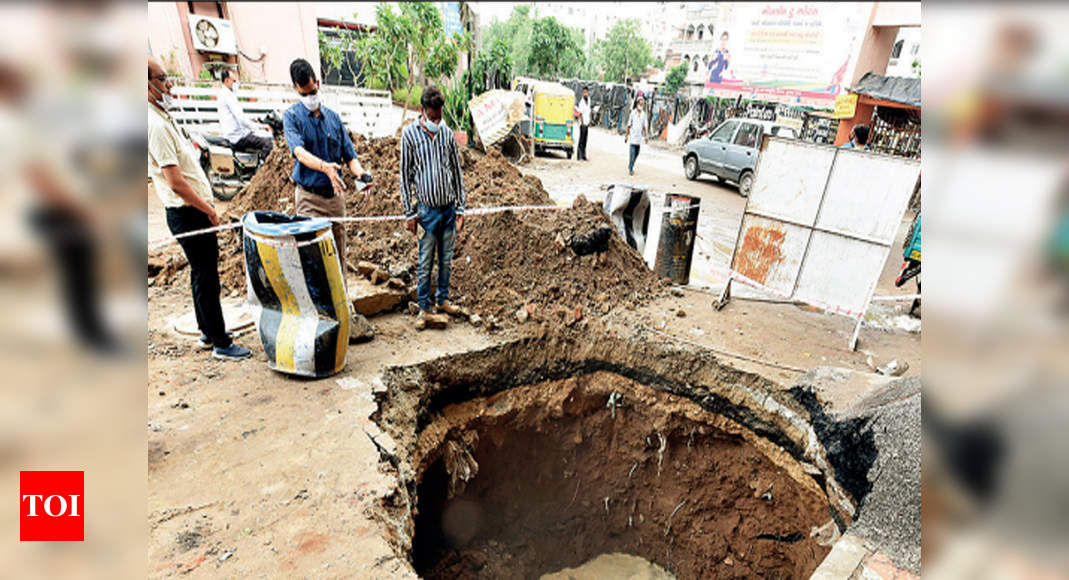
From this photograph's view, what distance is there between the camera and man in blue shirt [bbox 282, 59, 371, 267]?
145 inches

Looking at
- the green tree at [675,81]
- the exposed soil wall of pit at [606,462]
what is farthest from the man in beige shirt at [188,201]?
the green tree at [675,81]

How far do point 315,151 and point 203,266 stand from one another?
1.18 meters

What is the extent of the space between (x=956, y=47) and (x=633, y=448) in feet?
15.3

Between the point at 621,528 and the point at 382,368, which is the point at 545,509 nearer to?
the point at 621,528

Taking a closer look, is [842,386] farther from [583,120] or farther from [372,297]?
[583,120]

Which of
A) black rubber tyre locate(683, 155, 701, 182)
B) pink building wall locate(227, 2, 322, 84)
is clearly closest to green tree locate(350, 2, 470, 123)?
pink building wall locate(227, 2, 322, 84)

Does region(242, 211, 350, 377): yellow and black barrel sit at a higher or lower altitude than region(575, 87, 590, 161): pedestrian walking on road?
lower

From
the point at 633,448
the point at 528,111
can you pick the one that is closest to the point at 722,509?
the point at 633,448

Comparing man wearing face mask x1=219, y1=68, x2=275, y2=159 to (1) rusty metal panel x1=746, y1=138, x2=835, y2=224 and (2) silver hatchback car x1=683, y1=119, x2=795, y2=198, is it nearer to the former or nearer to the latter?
(1) rusty metal panel x1=746, y1=138, x2=835, y2=224

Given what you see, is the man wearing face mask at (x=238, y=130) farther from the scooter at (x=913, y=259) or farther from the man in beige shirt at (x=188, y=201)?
the scooter at (x=913, y=259)

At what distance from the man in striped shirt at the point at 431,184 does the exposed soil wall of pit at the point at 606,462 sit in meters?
0.96

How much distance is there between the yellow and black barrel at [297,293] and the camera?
3219 millimetres

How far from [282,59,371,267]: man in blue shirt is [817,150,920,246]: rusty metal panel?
398 centimetres

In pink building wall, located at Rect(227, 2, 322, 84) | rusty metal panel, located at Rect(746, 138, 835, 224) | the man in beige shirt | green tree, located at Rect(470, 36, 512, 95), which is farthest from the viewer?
green tree, located at Rect(470, 36, 512, 95)
